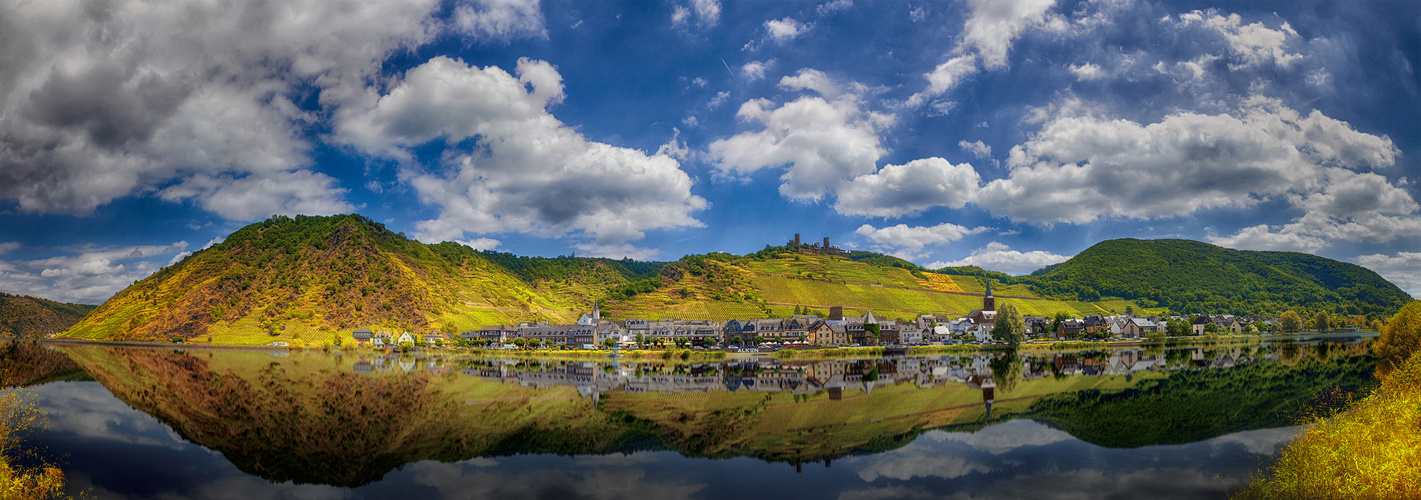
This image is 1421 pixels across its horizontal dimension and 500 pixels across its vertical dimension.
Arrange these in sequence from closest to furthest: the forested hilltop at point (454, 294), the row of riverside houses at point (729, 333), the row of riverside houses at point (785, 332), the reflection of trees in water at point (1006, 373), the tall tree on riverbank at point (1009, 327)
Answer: the reflection of trees in water at point (1006, 373) < the tall tree on riverbank at point (1009, 327) < the row of riverside houses at point (729, 333) < the row of riverside houses at point (785, 332) < the forested hilltop at point (454, 294)

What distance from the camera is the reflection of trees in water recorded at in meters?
43.0

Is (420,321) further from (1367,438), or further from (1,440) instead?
(1367,438)

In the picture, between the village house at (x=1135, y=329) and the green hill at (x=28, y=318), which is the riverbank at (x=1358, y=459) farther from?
the green hill at (x=28, y=318)

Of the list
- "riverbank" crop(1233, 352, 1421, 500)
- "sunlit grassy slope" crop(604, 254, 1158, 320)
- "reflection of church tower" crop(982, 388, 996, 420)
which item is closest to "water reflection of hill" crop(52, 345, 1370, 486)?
"reflection of church tower" crop(982, 388, 996, 420)

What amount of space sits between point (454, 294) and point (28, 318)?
12566 cm

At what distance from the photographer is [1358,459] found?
1499 centimetres

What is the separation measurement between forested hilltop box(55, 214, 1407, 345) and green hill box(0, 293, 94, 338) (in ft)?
96.2

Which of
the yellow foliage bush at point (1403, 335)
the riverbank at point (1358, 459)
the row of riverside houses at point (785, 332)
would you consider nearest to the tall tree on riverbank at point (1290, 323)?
the row of riverside houses at point (785, 332)

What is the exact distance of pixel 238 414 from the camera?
30.4 meters

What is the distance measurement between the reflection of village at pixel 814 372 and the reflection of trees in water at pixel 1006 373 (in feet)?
0.31

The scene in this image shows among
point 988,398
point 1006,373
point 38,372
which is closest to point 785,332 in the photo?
point 1006,373

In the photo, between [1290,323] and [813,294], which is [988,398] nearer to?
[813,294]

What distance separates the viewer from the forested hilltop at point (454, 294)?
128875 mm

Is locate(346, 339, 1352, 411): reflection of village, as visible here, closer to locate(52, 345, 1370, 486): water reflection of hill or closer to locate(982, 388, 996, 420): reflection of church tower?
locate(982, 388, 996, 420): reflection of church tower
